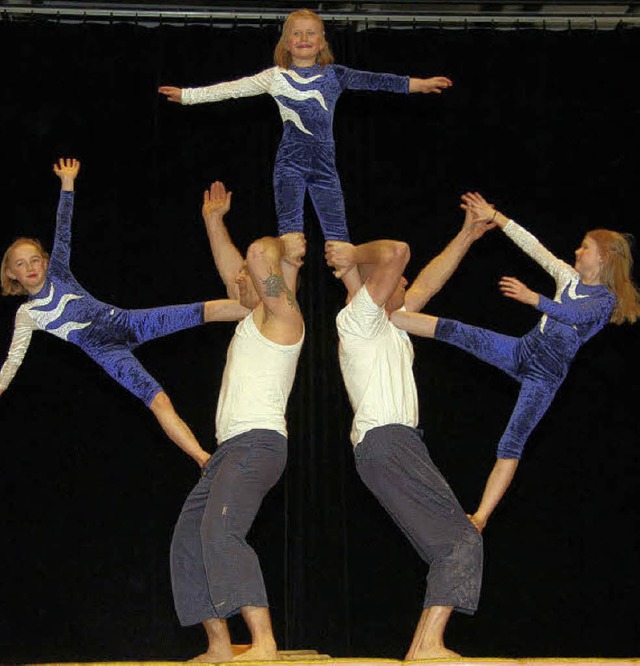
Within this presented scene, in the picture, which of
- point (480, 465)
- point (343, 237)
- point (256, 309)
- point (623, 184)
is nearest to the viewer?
point (256, 309)

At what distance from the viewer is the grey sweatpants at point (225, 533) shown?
4.07 metres

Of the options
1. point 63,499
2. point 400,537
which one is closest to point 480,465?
point 400,537

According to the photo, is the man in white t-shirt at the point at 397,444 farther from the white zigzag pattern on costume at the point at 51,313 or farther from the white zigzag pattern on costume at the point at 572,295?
the white zigzag pattern on costume at the point at 51,313

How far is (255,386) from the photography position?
4.48m

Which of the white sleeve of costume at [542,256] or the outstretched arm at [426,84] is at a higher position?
the outstretched arm at [426,84]

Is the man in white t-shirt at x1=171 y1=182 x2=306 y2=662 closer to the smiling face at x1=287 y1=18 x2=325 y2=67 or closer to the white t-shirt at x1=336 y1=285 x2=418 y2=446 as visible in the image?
the white t-shirt at x1=336 y1=285 x2=418 y2=446

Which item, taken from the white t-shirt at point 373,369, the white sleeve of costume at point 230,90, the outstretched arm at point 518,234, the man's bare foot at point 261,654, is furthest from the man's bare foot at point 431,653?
the white sleeve of costume at point 230,90

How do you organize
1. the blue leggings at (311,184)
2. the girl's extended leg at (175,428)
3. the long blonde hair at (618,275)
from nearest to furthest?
1. the girl's extended leg at (175,428)
2. the long blonde hair at (618,275)
3. the blue leggings at (311,184)

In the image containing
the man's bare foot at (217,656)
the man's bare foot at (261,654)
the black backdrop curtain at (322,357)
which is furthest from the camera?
the black backdrop curtain at (322,357)

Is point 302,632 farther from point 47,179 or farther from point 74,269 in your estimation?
point 47,179

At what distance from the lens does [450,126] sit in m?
5.91

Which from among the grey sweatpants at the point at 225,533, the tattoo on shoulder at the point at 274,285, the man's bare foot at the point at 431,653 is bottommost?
the man's bare foot at the point at 431,653

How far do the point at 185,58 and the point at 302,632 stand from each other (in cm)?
267

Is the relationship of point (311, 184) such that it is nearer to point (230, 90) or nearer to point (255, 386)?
point (230, 90)
